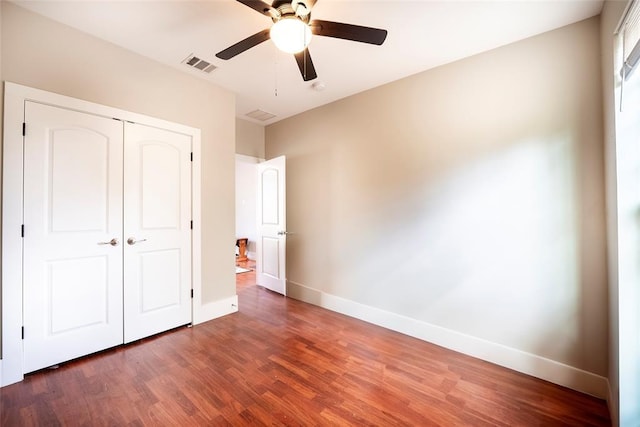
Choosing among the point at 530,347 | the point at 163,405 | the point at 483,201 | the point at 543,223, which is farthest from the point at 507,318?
the point at 163,405

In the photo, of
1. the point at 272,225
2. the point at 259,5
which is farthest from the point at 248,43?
the point at 272,225

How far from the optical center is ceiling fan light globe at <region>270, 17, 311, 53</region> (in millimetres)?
1651

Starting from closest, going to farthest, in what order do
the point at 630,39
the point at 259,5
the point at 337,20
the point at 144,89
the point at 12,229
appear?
the point at 630,39 < the point at 259,5 < the point at 12,229 < the point at 337,20 < the point at 144,89

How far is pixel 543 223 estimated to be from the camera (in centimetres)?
214

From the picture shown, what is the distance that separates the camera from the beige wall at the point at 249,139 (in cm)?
426

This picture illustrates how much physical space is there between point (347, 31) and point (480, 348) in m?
2.85

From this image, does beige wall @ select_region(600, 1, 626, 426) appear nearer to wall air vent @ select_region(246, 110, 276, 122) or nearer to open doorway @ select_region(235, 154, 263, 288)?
wall air vent @ select_region(246, 110, 276, 122)

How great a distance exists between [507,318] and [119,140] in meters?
3.92

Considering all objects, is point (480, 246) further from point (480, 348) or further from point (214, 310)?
point (214, 310)

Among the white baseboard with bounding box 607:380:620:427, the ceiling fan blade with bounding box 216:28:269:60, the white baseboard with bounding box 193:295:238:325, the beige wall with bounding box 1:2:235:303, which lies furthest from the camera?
the white baseboard with bounding box 193:295:238:325

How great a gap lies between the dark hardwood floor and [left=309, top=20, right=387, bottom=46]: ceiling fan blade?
2463 millimetres

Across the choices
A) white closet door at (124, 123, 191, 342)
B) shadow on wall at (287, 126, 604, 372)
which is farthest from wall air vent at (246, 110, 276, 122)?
shadow on wall at (287, 126, 604, 372)

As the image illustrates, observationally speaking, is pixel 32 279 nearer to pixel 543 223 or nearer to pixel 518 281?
pixel 518 281

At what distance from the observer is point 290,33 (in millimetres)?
1680
